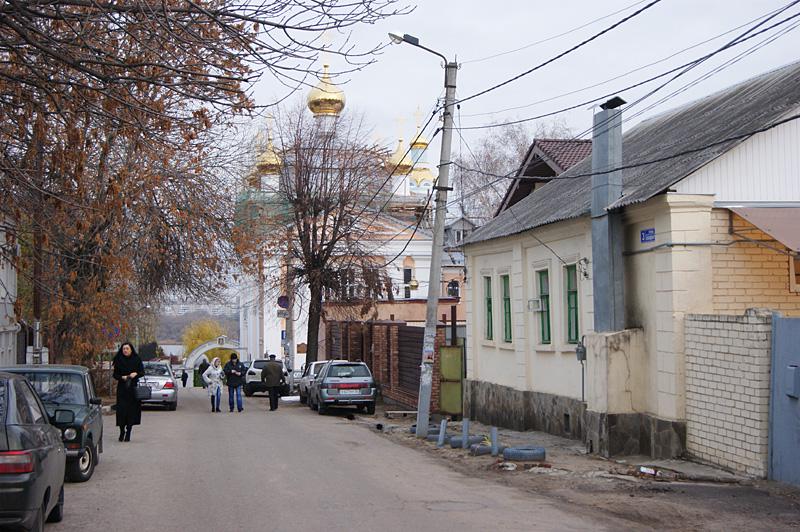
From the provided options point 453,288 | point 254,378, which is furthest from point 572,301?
point 453,288

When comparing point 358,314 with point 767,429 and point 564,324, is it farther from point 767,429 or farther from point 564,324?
point 767,429

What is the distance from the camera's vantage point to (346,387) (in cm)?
2803

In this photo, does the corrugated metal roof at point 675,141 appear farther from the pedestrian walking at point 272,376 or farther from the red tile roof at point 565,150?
the pedestrian walking at point 272,376

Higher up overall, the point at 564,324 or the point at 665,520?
the point at 564,324

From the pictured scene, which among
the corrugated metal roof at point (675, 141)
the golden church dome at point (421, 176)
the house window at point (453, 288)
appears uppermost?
the golden church dome at point (421, 176)

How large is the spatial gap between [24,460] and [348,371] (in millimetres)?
21282

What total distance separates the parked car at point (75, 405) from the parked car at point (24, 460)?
12.8 ft

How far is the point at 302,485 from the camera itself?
497 inches

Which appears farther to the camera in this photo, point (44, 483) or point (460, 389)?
point (460, 389)

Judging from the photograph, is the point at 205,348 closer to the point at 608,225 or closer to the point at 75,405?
the point at 608,225

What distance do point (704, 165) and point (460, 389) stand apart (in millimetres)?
12411

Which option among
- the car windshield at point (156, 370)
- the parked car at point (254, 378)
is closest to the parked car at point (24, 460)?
the car windshield at point (156, 370)

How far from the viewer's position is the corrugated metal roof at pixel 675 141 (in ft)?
49.3

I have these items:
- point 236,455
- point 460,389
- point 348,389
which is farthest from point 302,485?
point 348,389
